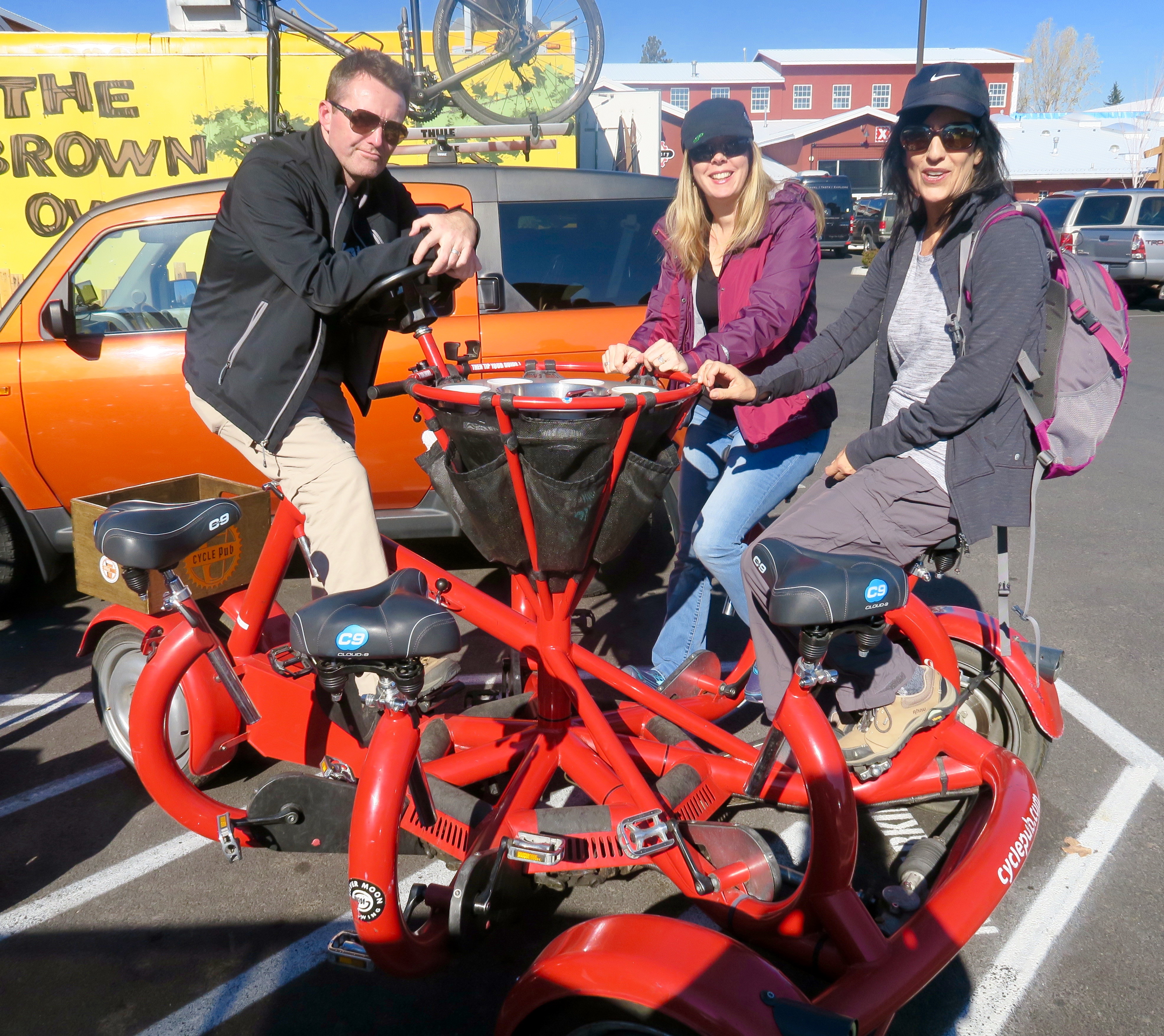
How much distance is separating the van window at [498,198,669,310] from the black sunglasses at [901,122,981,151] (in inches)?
94.0

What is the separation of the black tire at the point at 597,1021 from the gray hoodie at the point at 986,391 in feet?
4.98

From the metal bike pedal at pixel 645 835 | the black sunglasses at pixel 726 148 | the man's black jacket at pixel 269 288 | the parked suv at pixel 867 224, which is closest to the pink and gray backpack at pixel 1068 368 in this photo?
the black sunglasses at pixel 726 148

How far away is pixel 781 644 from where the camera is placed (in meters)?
2.63

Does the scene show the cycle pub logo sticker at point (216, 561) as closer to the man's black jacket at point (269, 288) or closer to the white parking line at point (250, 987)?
the man's black jacket at point (269, 288)

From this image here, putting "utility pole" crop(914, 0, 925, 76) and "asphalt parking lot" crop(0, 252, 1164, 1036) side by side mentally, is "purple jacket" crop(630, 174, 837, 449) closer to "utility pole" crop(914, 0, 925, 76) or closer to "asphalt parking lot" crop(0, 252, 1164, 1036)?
"asphalt parking lot" crop(0, 252, 1164, 1036)

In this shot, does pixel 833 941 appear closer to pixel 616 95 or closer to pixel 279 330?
pixel 279 330

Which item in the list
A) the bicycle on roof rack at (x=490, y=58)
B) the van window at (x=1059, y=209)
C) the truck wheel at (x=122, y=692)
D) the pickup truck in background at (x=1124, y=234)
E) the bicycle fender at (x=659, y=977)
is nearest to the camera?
the bicycle fender at (x=659, y=977)

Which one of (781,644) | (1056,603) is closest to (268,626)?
(781,644)

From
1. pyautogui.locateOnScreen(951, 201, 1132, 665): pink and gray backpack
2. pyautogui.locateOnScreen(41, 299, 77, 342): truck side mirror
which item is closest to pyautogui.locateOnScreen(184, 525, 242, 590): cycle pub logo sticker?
pyautogui.locateOnScreen(41, 299, 77, 342): truck side mirror

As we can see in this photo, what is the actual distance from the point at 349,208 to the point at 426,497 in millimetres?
2123

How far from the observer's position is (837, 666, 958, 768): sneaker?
2805 mm

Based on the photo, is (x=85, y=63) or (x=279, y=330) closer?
(x=279, y=330)

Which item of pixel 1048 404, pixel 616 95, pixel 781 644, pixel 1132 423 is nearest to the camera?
pixel 1048 404

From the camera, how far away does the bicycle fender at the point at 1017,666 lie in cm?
281
